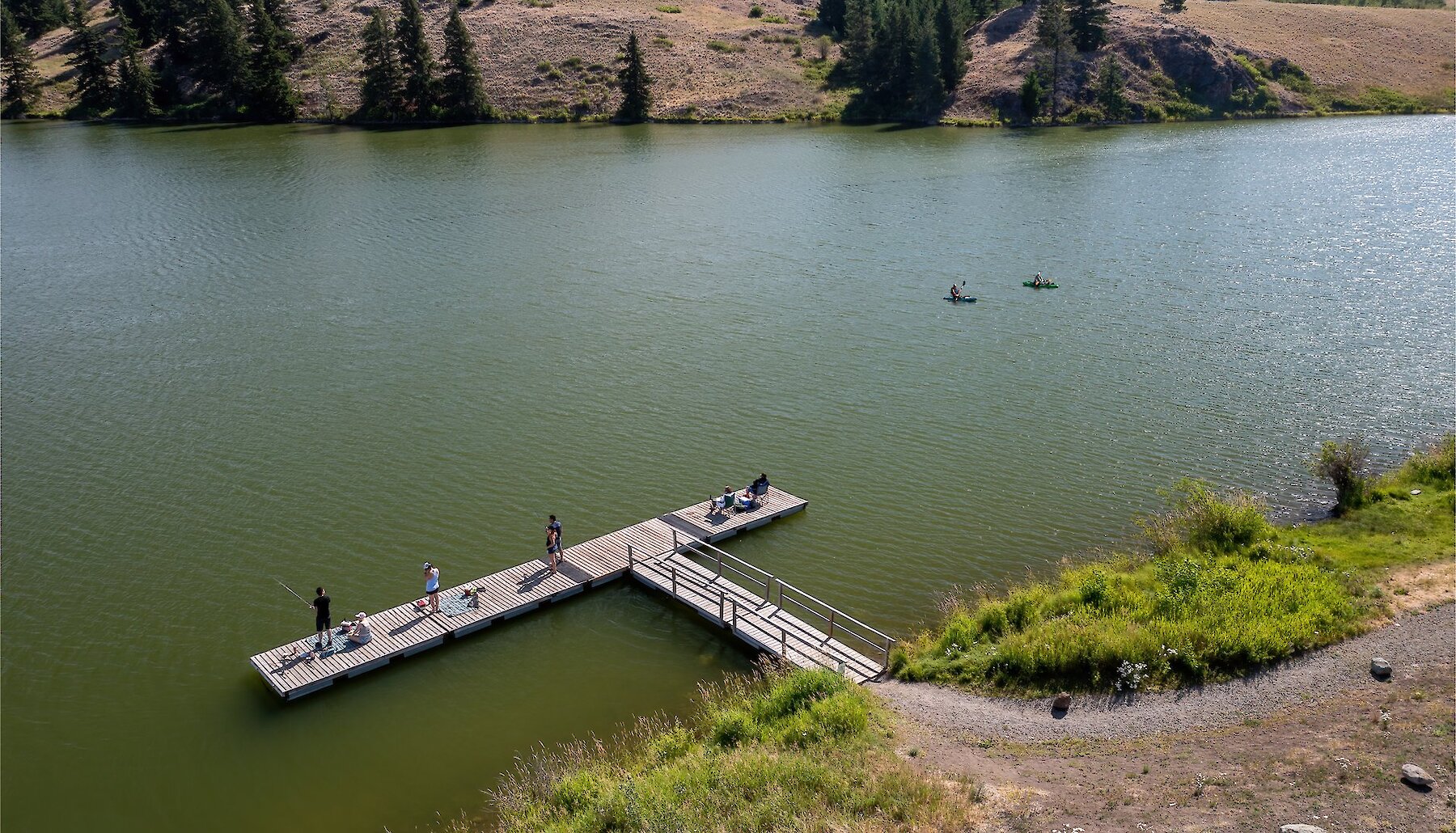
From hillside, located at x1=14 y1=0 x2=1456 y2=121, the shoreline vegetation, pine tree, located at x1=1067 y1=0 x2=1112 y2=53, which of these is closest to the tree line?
hillside, located at x1=14 y1=0 x2=1456 y2=121

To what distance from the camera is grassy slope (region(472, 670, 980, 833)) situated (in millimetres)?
18656

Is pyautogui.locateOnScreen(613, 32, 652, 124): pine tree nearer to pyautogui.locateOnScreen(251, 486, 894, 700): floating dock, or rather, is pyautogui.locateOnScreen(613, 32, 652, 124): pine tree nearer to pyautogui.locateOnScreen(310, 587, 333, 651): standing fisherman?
pyautogui.locateOnScreen(251, 486, 894, 700): floating dock


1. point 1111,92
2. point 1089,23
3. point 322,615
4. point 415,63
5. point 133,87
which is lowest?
point 322,615

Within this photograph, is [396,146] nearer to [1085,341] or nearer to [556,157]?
[556,157]

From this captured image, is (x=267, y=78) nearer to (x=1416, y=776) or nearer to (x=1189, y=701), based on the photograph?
(x=1189, y=701)

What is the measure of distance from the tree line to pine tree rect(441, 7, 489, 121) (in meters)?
0.11

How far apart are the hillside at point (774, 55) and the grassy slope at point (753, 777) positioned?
118 m

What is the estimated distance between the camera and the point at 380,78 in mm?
128500

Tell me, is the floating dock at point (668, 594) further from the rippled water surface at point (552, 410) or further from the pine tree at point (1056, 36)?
the pine tree at point (1056, 36)

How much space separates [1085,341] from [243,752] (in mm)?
41616

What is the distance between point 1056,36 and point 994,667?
125376mm

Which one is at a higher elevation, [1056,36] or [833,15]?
[833,15]

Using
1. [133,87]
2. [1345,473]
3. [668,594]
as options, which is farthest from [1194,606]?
[133,87]

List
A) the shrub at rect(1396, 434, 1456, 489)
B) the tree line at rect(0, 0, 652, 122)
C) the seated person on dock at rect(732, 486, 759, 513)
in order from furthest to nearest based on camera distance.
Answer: the tree line at rect(0, 0, 652, 122), the seated person on dock at rect(732, 486, 759, 513), the shrub at rect(1396, 434, 1456, 489)
